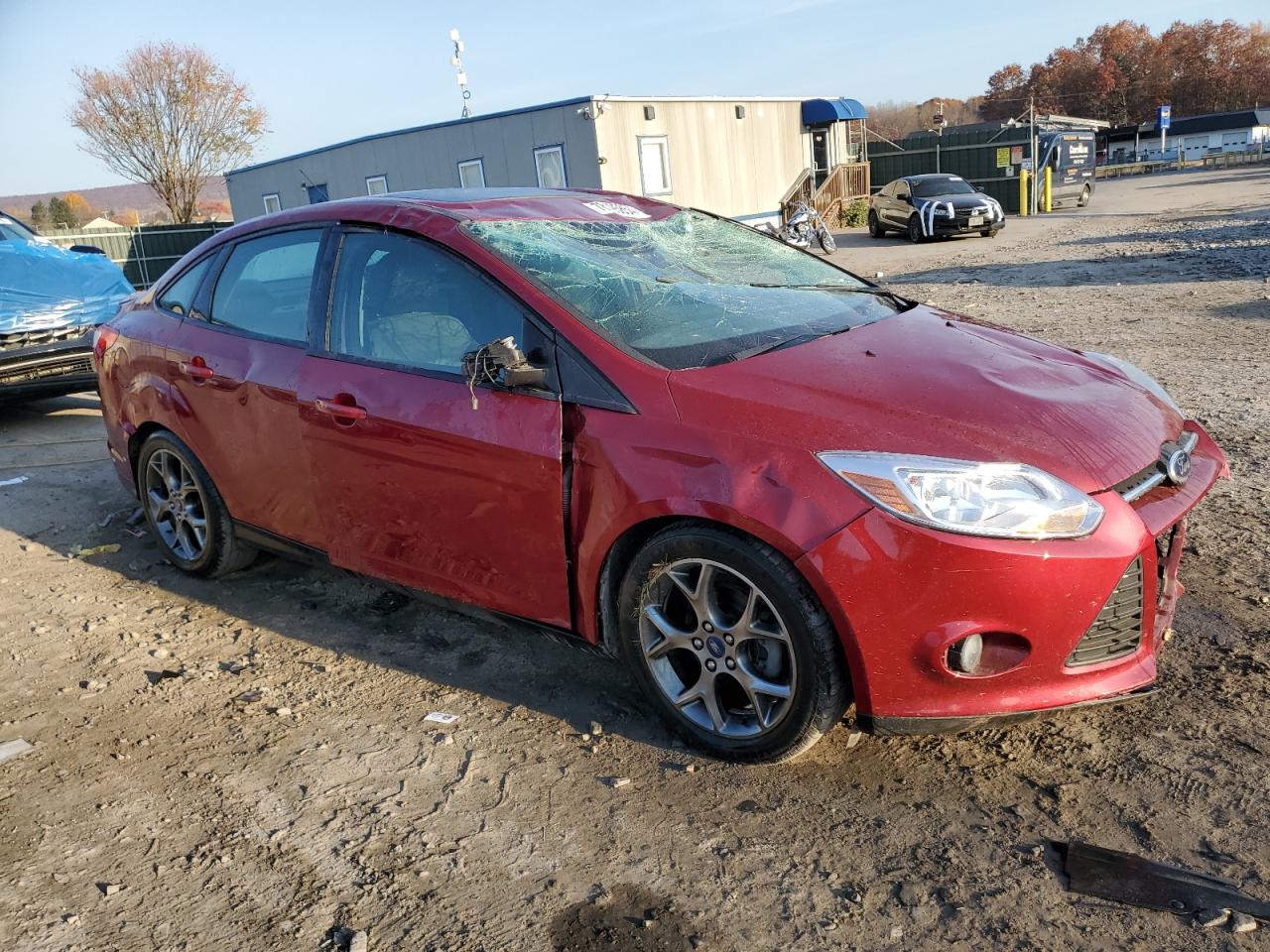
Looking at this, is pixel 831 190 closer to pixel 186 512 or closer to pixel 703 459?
pixel 186 512

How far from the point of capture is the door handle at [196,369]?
4164mm

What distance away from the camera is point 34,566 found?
4992 millimetres

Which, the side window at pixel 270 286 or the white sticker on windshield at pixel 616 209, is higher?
the white sticker on windshield at pixel 616 209

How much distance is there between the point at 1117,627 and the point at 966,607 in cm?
49

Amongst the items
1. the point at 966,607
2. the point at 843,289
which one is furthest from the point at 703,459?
the point at 843,289

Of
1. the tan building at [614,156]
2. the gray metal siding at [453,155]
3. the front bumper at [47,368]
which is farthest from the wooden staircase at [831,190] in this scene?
the front bumper at [47,368]

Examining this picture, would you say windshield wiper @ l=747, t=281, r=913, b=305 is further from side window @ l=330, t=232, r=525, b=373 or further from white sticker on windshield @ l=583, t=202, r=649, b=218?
side window @ l=330, t=232, r=525, b=373

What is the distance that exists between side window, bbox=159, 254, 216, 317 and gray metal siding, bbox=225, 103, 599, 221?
17.5 m

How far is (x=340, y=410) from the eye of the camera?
11.6ft

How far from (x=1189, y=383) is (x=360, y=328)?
586cm

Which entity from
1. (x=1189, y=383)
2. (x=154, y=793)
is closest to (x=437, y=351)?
(x=154, y=793)

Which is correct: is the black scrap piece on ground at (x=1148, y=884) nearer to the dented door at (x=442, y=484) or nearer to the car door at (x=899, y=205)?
the dented door at (x=442, y=484)

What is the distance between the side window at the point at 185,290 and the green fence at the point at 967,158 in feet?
98.6

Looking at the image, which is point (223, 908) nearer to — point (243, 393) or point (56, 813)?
point (56, 813)
